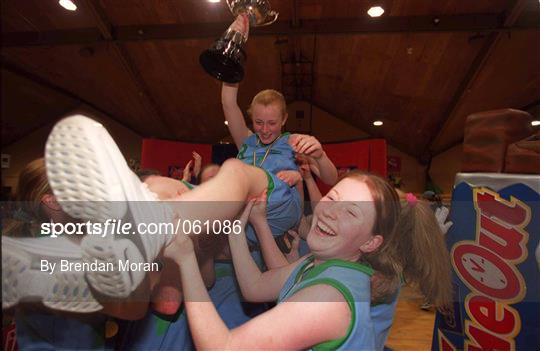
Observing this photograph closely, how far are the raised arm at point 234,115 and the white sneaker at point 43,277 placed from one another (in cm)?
39

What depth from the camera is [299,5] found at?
0.90 m

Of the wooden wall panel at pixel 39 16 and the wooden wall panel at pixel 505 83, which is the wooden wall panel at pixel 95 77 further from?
the wooden wall panel at pixel 505 83

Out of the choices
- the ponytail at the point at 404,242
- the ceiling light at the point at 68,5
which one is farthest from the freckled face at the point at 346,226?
the ceiling light at the point at 68,5

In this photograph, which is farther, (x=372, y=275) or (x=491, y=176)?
(x=491, y=176)

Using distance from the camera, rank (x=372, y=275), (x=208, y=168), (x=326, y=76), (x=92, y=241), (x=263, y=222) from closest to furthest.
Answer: (x=92, y=241)
(x=372, y=275)
(x=263, y=222)
(x=208, y=168)
(x=326, y=76)

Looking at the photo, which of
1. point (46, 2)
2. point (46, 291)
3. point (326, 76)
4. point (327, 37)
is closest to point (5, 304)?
point (46, 291)

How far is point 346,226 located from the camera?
434 millimetres

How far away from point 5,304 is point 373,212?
1.37ft

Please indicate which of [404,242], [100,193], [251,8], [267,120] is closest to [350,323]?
[404,242]

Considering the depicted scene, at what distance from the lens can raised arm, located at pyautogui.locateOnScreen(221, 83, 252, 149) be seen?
659 millimetres

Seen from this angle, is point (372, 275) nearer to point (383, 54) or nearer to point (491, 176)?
point (491, 176)

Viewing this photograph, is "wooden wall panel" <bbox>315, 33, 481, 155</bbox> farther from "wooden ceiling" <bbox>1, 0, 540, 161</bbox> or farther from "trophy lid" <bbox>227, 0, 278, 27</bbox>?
"trophy lid" <bbox>227, 0, 278, 27</bbox>

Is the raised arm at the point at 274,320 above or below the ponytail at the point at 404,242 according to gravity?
below

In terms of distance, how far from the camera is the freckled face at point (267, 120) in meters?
0.63
